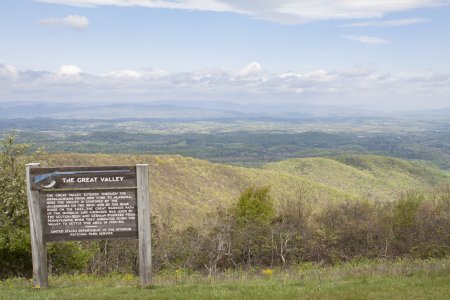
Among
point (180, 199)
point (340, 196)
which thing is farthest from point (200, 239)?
point (340, 196)

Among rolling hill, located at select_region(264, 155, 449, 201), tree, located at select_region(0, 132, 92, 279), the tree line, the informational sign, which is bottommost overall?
rolling hill, located at select_region(264, 155, 449, 201)

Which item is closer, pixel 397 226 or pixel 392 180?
pixel 397 226

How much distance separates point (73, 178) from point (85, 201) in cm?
61

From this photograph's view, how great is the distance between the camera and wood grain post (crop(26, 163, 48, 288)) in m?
10.6

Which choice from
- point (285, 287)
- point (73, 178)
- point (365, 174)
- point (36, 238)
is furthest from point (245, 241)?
point (365, 174)

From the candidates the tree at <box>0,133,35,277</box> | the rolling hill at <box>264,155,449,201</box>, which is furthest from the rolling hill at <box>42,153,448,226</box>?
the tree at <box>0,133,35,277</box>

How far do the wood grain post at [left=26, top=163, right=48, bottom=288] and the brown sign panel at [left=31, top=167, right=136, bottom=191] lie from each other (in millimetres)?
161

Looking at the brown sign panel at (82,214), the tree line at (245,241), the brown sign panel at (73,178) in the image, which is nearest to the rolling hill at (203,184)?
the tree line at (245,241)

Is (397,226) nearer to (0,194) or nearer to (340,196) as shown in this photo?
(0,194)

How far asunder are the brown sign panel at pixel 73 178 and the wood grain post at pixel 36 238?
0.53 ft

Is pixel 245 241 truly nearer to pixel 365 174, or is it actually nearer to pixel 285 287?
pixel 285 287

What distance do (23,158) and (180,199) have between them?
55.4 meters

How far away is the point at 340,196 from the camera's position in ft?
319

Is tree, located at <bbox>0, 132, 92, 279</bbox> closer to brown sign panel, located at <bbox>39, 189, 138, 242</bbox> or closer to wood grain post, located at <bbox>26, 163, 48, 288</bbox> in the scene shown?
wood grain post, located at <bbox>26, 163, 48, 288</bbox>
